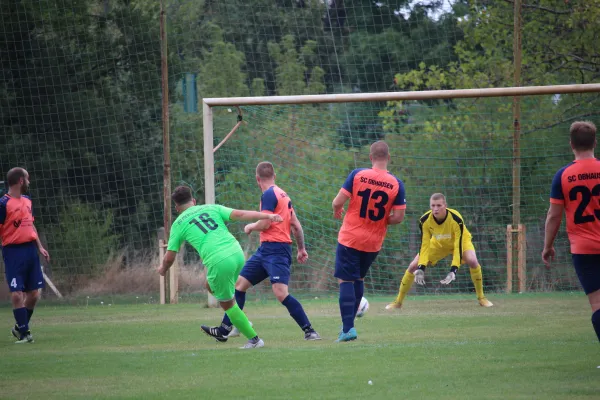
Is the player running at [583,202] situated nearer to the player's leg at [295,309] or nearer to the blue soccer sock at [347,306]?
the blue soccer sock at [347,306]

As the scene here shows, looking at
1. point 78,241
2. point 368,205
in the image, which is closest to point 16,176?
point 368,205

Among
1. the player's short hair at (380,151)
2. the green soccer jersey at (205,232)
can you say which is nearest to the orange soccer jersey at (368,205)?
the player's short hair at (380,151)

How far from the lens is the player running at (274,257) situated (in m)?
8.81

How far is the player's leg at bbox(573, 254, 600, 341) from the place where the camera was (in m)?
6.34

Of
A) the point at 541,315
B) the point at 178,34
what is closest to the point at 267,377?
the point at 541,315

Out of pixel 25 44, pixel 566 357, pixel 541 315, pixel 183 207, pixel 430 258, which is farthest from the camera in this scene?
pixel 25 44

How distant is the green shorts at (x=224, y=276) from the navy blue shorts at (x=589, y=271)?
3.31 m

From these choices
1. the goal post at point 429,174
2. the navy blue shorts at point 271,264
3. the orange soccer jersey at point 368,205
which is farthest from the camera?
the goal post at point 429,174

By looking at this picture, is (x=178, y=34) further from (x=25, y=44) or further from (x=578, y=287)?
(x=578, y=287)

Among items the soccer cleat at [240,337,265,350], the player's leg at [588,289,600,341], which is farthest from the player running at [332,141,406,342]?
the player's leg at [588,289,600,341]

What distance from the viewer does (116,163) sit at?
19.5m

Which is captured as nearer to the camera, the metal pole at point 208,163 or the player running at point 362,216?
the player running at point 362,216

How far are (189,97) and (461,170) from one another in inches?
223

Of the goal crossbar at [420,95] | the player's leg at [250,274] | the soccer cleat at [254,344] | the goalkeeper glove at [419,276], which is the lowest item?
the goalkeeper glove at [419,276]
